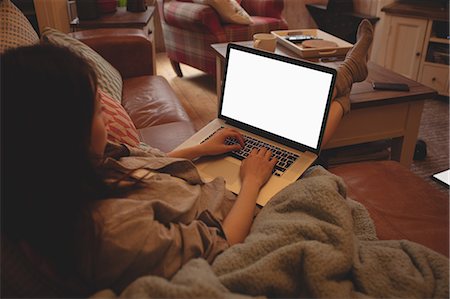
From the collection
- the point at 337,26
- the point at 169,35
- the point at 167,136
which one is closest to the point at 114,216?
the point at 167,136

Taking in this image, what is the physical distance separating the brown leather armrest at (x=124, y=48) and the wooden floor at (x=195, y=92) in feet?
1.75

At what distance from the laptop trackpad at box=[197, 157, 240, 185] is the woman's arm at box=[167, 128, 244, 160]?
0.03 metres

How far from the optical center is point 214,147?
1.18 meters

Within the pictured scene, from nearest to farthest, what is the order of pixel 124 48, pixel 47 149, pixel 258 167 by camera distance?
1. pixel 47 149
2. pixel 258 167
3. pixel 124 48

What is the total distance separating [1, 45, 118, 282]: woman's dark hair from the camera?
0.58m

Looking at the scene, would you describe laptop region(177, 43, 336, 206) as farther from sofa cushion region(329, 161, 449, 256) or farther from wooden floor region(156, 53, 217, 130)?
wooden floor region(156, 53, 217, 130)

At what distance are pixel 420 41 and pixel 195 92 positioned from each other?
1735 mm

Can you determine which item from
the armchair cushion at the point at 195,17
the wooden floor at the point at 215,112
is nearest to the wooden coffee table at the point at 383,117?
the wooden floor at the point at 215,112

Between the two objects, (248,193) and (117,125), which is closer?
(248,193)

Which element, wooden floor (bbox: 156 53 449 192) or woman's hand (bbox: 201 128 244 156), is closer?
woman's hand (bbox: 201 128 244 156)

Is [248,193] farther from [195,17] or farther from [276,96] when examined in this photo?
[195,17]

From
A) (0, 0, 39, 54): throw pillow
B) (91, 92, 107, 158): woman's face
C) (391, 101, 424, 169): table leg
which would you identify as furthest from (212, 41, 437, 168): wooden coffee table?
(0, 0, 39, 54): throw pillow

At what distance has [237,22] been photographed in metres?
3.12

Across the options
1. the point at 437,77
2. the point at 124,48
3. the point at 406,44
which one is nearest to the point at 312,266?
the point at 124,48
